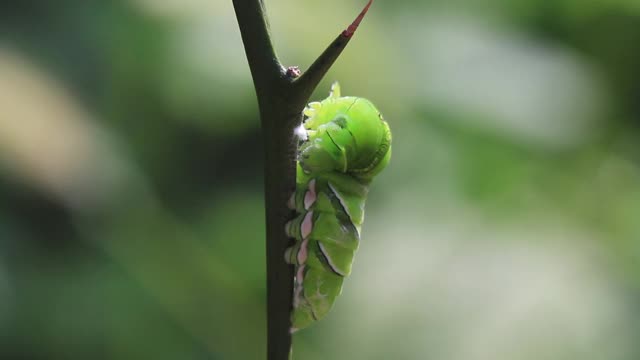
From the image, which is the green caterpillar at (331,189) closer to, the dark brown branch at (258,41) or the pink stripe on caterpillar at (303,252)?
the pink stripe on caterpillar at (303,252)

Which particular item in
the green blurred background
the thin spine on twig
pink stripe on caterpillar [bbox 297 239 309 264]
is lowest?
the green blurred background

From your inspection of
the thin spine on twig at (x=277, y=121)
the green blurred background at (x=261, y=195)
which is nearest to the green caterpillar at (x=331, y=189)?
the thin spine on twig at (x=277, y=121)

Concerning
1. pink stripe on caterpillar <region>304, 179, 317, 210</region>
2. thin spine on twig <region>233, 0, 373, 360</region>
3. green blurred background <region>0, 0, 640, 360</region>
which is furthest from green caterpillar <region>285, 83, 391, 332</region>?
green blurred background <region>0, 0, 640, 360</region>

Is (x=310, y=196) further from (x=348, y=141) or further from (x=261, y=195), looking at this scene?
(x=261, y=195)

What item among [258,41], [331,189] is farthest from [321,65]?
[331,189]

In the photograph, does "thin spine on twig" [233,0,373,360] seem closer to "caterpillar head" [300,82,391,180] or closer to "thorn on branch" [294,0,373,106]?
"thorn on branch" [294,0,373,106]

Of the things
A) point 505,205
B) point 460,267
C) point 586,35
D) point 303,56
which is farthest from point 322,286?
point 586,35

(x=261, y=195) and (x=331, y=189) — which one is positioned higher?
(x=331, y=189)
